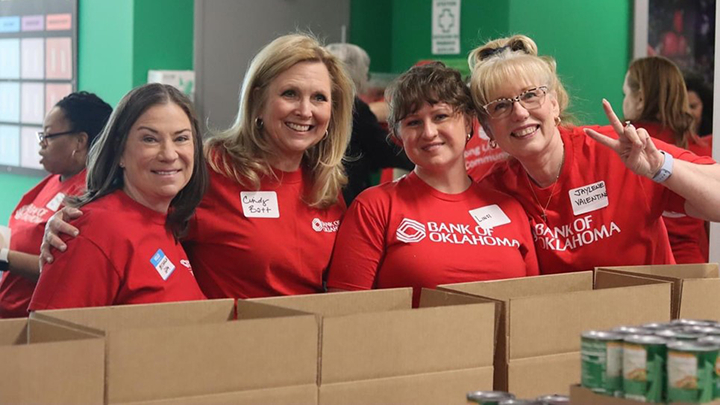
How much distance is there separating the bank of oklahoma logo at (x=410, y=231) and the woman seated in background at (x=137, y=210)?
1.82 ft

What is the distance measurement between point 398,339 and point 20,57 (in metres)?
5.70

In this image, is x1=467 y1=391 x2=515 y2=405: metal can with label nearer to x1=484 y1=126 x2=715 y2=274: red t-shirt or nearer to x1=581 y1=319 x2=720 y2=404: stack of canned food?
x1=581 y1=319 x2=720 y2=404: stack of canned food

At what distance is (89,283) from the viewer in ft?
7.01

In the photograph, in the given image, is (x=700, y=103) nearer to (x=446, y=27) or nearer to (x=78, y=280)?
(x=446, y=27)

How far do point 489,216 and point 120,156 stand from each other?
3.44 feet

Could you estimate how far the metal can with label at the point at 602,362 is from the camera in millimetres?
1526

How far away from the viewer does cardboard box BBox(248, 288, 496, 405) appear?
1774mm

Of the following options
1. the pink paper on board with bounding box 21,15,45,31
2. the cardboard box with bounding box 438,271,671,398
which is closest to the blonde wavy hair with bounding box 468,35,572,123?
the cardboard box with bounding box 438,271,671,398

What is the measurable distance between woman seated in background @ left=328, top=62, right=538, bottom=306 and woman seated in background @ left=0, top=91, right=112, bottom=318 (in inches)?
52.9

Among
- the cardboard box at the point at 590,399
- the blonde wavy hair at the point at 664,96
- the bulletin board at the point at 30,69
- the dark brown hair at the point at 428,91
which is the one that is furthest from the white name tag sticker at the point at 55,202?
the bulletin board at the point at 30,69

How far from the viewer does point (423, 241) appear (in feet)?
8.26

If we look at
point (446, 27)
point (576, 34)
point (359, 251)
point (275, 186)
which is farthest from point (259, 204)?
point (446, 27)

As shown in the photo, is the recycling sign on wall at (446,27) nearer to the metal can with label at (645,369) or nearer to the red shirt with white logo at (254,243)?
the red shirt with white logo at (254,243)

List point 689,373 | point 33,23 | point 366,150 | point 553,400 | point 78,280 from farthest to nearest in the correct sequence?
point 33,23, point 366,150, point 78,280, point 553,400, point 689,373
